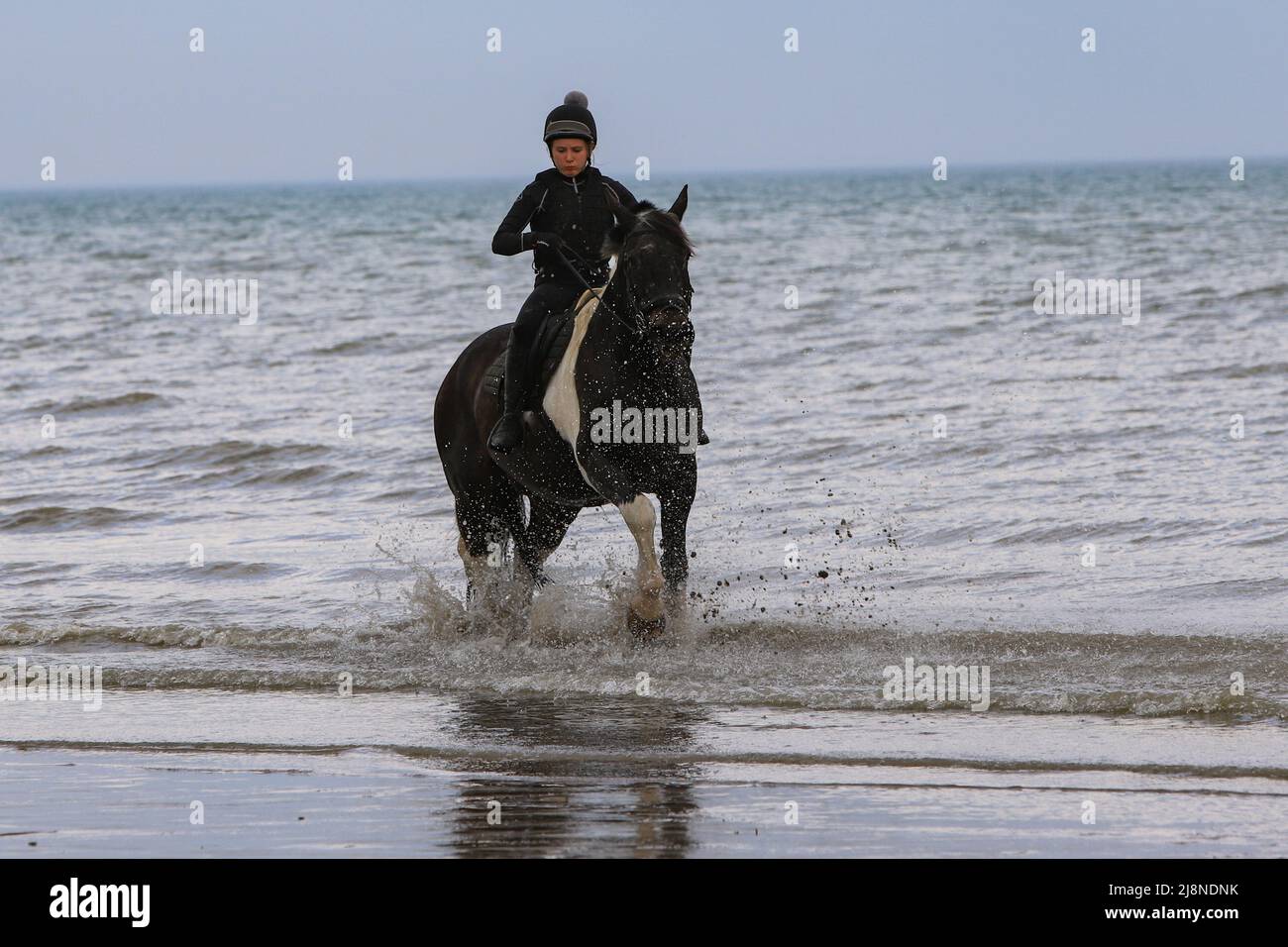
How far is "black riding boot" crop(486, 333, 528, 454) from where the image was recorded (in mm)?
8555

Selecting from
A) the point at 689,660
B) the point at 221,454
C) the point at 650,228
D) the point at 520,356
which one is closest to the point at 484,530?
the point at 520,356

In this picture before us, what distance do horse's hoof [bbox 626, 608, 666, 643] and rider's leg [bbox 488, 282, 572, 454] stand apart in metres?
1.21

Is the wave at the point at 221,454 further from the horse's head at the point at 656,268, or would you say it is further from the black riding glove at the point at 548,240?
the horse's head at the point at 656,268

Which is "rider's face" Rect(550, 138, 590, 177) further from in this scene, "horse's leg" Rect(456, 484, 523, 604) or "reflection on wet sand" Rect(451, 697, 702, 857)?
"reflection on wet sand" Rect(451, 697, 702, 857)

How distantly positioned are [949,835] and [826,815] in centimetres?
45

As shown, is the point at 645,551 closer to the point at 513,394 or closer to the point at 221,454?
the point at 513,394

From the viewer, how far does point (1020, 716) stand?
691 centimetres

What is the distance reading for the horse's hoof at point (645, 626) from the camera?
26.3 feet

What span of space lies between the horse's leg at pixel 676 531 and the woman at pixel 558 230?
1.16 feet

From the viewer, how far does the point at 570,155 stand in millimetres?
8312

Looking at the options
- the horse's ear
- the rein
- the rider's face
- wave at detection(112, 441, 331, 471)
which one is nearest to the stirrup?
the rein

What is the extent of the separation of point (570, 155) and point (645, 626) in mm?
2418

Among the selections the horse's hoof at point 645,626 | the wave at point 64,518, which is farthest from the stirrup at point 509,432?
the wave at point 64,518
